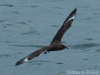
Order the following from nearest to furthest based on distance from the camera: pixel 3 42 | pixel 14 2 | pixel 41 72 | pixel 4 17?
pixel 41 72, pixel 3 42, pixel 4 17, pixel 14 2

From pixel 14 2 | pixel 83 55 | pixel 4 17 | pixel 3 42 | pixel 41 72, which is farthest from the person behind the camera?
pixel 14 2

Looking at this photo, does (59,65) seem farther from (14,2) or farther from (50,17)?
(14,2)

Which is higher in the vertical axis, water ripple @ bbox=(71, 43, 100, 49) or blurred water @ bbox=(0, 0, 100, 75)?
blurred water @ bbox=(0, 0, 100, 75)

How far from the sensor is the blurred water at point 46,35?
12.2 m

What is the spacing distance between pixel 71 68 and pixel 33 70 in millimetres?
1182

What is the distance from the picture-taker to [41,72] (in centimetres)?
1182

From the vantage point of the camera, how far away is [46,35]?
49.2 feet

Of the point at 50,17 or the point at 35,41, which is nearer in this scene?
the point at 35,41

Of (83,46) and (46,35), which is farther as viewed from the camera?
(46,35)

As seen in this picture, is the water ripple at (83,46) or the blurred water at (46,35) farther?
the water ripple at (83,46)

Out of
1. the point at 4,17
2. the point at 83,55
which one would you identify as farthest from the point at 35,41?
the point at 4,17

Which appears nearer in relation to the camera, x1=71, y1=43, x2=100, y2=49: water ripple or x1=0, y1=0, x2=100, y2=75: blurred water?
x1=0, y1=0, x2=100, y2=75: blurred water

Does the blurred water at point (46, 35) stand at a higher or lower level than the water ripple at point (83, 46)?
higher

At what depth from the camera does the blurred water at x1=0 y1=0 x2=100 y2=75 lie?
1224 centimetres
